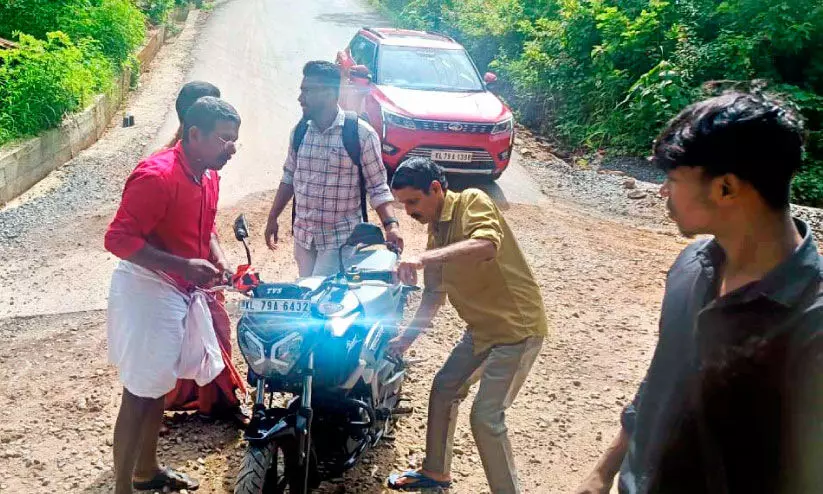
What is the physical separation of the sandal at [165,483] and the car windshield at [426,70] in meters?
6.63

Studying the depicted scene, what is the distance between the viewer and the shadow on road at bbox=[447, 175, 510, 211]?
9026mm

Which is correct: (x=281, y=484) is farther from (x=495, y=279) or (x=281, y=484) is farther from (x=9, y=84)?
(x=9, y=84)

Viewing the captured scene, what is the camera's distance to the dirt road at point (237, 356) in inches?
155

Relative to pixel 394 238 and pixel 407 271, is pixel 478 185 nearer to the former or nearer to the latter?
pixel 394 238

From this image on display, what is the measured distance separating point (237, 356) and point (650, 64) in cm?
855

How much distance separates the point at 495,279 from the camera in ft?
10.5

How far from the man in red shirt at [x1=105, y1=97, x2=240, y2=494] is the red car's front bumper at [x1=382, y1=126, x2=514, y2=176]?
5286mm

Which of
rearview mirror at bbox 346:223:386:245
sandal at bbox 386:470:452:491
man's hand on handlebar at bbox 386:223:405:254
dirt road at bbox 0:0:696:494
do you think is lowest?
dirt road at bbox 0:0:696:494

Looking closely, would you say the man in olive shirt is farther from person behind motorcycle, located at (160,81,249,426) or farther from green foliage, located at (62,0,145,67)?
green foliage, located at (62,0,145,67)

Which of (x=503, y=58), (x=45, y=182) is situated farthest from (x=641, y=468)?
(x=503, y=58)

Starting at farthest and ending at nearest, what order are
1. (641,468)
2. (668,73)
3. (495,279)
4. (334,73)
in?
(668,73), (334,73), (495,279), (641,468)

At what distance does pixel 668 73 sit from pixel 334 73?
705 cm

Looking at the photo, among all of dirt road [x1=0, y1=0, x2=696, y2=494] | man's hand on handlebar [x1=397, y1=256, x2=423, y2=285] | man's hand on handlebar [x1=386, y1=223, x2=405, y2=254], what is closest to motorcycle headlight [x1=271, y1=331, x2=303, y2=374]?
man's hand on handlebar [x1=397, y1=256, x2=423, y2=285]

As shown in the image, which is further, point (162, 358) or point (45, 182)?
point (45, 182)
